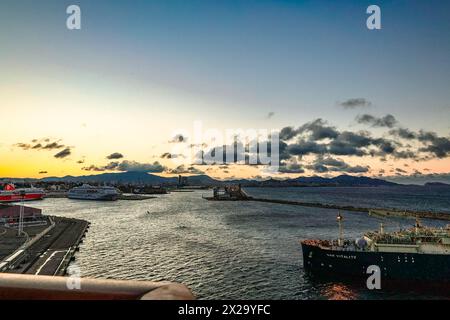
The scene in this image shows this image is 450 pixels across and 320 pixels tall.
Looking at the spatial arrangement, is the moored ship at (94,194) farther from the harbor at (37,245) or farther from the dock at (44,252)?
the dock at (44,252)

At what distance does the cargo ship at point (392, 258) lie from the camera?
36469mm

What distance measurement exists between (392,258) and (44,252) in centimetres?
4273

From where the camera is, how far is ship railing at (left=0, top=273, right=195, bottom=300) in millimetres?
3008

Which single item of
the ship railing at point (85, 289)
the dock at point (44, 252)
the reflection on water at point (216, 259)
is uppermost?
the ship railing at point (85, 289)

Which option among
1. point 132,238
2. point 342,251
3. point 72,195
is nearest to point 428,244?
point 342,251

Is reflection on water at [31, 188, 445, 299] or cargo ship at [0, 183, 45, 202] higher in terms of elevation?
reflection on water at [31, 188, 445, 299]

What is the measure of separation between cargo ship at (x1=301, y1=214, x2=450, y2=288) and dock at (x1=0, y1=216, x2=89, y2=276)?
29.5m

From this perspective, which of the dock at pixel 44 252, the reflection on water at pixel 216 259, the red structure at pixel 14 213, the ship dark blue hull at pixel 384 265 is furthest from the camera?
the red structure at pixel 14 213

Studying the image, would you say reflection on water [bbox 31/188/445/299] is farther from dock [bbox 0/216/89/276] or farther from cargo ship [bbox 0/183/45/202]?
cargo ship [bbox 0/183/45/202]

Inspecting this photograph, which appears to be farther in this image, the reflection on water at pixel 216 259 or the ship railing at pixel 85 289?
the reflection on water at pixel 216 259

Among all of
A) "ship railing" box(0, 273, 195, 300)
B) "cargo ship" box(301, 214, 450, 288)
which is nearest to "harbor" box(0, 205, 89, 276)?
"cargo ship" box(301, 214, 450, 288)

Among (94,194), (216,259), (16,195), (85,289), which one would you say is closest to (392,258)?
(216,259)

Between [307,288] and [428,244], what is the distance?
49.8ft

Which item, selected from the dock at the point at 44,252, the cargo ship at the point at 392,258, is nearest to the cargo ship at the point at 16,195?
the dock at the point at 44,252
